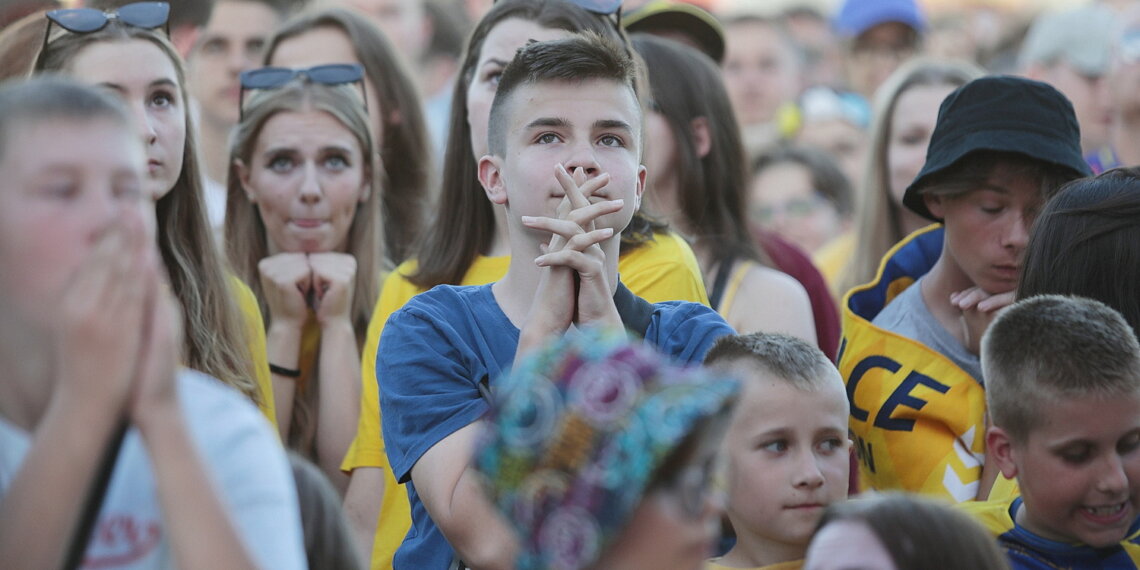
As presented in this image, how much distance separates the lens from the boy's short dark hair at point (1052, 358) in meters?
2.96

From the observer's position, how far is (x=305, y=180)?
4.69 m

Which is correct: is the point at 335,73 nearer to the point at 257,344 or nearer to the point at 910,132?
the point at 257,344

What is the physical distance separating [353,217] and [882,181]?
210 cm

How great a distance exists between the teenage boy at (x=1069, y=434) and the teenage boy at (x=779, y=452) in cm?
38

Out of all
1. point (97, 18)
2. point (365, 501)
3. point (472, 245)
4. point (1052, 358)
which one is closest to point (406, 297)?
point (472, 245)

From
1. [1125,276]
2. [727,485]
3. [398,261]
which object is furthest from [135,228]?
[398,261]

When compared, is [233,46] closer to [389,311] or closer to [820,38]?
[389,311]

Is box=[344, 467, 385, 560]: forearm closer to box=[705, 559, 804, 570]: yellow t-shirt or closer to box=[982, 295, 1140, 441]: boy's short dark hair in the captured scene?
box=[705, 559, 804, 570]: yellow t-shirt

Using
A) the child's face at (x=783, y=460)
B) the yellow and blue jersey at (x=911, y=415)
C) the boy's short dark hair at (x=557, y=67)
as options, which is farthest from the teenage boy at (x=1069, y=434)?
the boy's short dark hair at (x=557, y=67)

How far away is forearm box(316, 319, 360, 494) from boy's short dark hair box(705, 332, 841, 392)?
1.57 metres

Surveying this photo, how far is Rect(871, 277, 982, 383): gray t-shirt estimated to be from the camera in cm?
390

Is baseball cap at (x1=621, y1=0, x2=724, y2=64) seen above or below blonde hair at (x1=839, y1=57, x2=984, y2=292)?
above

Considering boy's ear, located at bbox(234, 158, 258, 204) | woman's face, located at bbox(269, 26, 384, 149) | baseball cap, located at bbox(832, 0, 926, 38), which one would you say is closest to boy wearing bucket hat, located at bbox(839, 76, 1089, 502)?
boy's ear, located at bbox(234, 158, 258, 204)

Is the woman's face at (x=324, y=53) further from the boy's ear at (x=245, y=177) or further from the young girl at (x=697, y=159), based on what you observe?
the young girl at (x=697, y=159)
